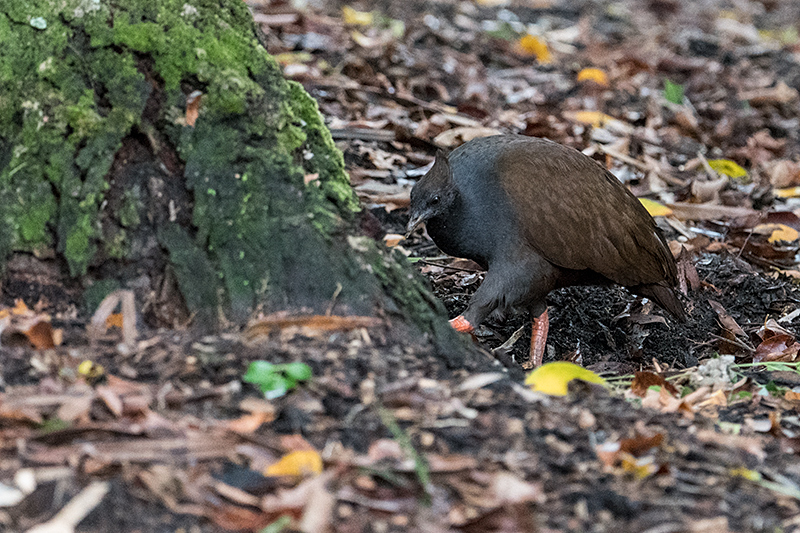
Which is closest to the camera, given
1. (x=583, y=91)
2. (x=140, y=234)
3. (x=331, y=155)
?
(x=140, y=234)

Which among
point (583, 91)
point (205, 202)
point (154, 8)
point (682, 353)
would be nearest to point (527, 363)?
point (682, 353)

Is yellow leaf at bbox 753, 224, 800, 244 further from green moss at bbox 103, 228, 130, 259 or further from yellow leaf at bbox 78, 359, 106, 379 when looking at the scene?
yellow leaf at bbox 78, 359, 106, 379

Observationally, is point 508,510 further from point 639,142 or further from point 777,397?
point 639,142

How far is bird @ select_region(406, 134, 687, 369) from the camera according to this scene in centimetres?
431

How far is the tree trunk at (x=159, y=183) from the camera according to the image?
2809 millimetres

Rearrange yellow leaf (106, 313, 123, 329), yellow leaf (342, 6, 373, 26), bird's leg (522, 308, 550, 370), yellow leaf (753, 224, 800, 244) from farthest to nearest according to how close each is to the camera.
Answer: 1. yellow leaf (342, 6, 373, 26)
2. yellow leaf (753, 224, 800, 244)
3. bird's leg (522, 308, 550, 370)
4. yellow leaf (106, 313, 123, 329)

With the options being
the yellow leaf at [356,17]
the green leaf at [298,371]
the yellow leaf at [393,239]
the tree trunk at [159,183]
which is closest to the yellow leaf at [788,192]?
the yellow leaf at [393,239]

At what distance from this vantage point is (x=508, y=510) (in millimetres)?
2174

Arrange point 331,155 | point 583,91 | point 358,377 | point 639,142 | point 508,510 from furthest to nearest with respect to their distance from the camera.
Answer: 1. point 583,91
2. point 639,142
3. point 331,155
4. point 358,377
5. point 508,510

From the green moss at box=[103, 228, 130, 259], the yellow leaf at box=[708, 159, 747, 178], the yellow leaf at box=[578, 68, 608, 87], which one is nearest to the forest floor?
the green moss at box=[103, 228, 130, 259]

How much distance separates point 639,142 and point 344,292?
469 centimetres

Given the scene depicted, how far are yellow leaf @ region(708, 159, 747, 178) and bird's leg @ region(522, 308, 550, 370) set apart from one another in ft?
8.68

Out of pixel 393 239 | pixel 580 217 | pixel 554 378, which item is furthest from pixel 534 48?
pixel 554 378

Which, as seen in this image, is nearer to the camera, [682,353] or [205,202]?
[205,202]
